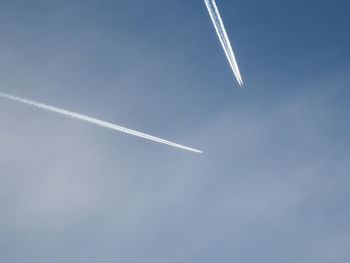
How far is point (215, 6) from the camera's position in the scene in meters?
27.5

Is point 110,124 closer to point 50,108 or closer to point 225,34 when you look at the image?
point 50,108

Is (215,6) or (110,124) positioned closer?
(215,6)

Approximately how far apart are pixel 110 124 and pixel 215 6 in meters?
16.2

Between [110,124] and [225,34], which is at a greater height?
[225,34]

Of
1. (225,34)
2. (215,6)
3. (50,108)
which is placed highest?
(215,6)

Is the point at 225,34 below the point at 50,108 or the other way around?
the other way around

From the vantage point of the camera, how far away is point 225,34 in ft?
91.7

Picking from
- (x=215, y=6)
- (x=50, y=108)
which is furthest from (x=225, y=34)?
(x=50, y=108)

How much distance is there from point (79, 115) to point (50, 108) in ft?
9.12

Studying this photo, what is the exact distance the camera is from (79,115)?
29.1 m

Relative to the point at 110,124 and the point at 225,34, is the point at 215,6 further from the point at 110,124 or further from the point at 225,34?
the point at 110,124

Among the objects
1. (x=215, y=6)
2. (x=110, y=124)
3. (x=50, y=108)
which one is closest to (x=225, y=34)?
(x=215, y=6)

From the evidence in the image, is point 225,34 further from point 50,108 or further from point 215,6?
point 50,108

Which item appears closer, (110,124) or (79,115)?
(79,115)
